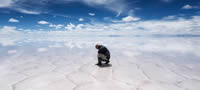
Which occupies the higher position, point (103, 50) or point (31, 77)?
point (103, 50)

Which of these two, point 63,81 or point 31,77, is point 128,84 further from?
point 31,77

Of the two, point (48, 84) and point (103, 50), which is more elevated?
point (103, 50)

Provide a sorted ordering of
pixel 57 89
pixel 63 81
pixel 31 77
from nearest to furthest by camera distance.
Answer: pixel 57 89 → pixel 63 81 → pixel 31 77

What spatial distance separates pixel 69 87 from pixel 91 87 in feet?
2.28

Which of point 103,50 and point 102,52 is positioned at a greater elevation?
point 103,50

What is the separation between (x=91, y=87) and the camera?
362 cm

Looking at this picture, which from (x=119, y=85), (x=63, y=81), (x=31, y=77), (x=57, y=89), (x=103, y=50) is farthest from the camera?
(x=103, y=50)

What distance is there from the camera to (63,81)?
4062 mm

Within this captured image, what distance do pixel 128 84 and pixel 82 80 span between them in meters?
1.62

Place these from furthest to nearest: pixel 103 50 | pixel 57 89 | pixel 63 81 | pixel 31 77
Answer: pixel 103 50 < pixel 31 77 < pixel 63 81 < pixel 57 89

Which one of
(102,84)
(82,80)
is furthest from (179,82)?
(82,80)

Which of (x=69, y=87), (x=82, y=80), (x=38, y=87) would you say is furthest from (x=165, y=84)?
(x=38, y=87)

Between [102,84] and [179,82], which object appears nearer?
[102,84]

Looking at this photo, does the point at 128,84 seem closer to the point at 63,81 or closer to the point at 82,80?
the point at 82,80
